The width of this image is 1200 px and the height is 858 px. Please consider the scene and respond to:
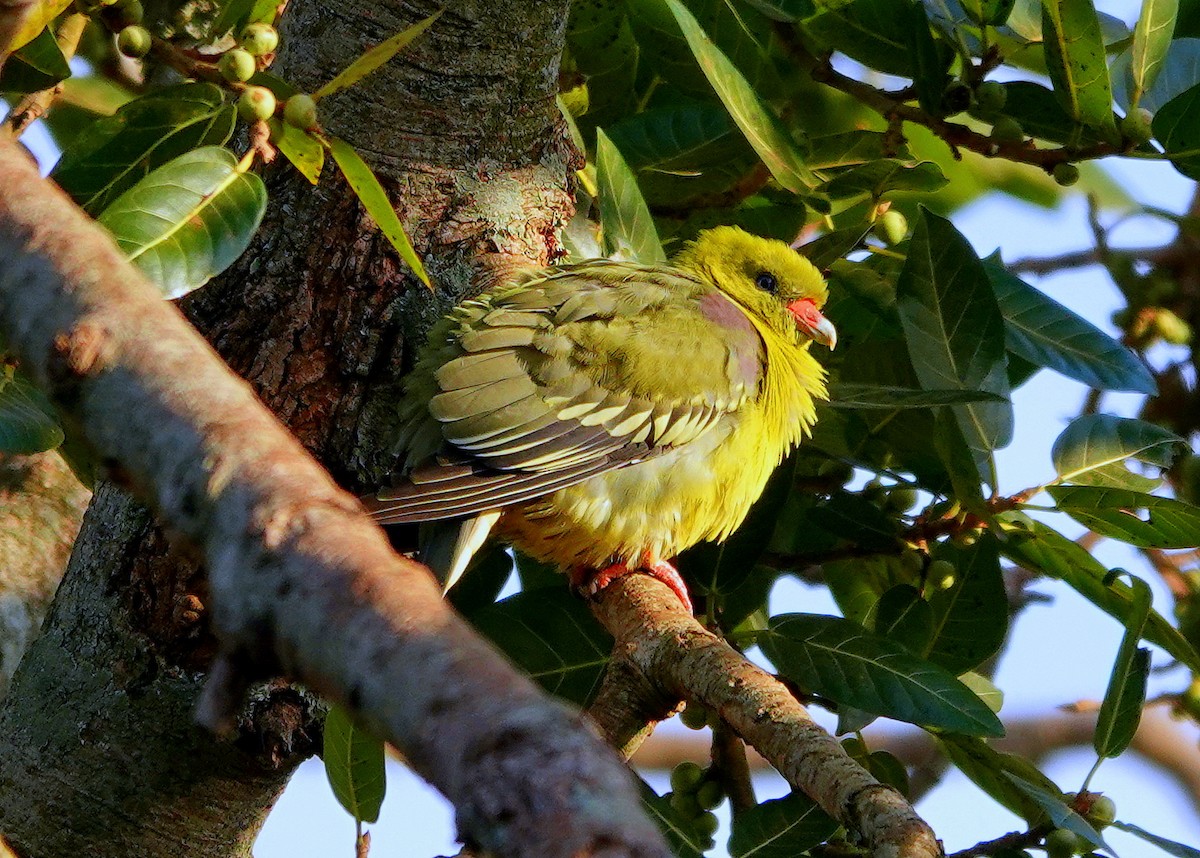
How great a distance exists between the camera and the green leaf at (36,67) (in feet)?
8.32

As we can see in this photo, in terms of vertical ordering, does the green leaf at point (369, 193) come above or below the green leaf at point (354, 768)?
above

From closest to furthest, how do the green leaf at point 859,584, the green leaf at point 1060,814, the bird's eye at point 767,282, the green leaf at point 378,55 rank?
the green leaf at point 378,55
the green leaf at point 1060,814
the green leaf at point 859,584
the bird's eye at point 767,282

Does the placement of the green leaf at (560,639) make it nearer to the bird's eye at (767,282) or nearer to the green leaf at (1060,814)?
the green leaf at (1060,814)

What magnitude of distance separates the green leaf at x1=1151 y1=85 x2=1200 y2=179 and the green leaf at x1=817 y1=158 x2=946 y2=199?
0.43 metres

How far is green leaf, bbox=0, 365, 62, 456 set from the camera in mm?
2396

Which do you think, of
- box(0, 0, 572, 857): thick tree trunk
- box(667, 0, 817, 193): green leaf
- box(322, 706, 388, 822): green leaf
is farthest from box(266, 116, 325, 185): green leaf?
box(322, 706, 388, 822): green leaf

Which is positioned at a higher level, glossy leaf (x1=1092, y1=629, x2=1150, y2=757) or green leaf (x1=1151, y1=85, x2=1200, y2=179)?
green leaf (x1=1151, y1=85, x2=1200, y2=179)

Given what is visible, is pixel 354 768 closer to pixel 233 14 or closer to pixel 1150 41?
pixel 233 14

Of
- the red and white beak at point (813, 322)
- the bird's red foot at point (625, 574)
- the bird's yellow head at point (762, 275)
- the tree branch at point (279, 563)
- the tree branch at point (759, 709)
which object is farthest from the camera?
the bird's yellow head at point (762, 275)

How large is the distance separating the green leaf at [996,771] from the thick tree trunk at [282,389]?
1.23 metres

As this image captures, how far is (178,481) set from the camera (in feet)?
3.98

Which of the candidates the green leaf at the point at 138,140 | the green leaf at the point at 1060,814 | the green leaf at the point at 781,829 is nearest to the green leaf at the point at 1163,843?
the green leaf at the point at 1060,814

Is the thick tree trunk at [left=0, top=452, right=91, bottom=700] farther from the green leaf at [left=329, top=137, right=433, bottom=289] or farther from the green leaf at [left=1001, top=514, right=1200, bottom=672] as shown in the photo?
the green leaf at [left=1001, top=514, right=1200, bottom=672]

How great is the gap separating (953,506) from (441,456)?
106 centimetres
